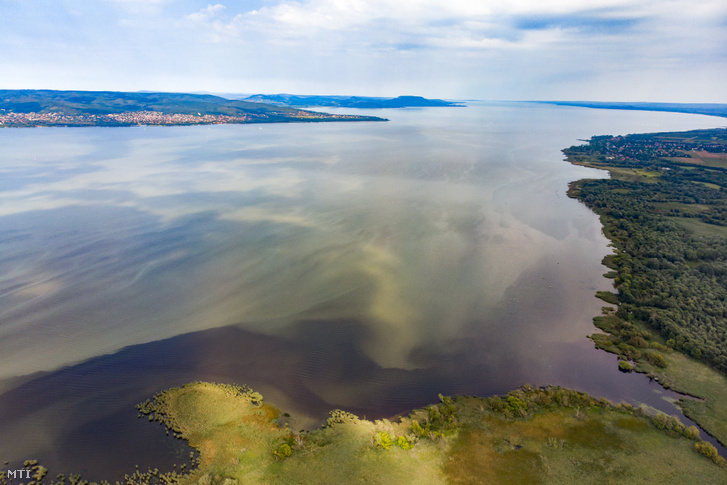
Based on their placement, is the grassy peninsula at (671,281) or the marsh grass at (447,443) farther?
the grassy peninsula at (671,281)

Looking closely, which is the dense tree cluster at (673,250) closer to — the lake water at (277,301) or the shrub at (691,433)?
the lake water at (277,301)

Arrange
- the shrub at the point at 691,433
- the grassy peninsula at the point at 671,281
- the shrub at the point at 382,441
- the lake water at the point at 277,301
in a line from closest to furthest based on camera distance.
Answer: the shrub at the point at 382,441 < the shrub at the point at 691,433 < the lake water at the point at 277,301 < the grassy peninsula at the point at 671,281

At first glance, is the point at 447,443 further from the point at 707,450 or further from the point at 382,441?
the point at 707,450

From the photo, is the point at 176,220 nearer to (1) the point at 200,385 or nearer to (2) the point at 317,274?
(2) the point at 317,274

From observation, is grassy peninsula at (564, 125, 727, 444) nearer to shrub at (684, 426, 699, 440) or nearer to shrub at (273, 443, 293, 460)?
shrub at (684, 426, 699, 440)

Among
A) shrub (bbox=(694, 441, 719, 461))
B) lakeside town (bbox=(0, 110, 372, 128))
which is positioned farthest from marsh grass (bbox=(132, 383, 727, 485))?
lakeside town (bbox=(0, 110, 372, 128))

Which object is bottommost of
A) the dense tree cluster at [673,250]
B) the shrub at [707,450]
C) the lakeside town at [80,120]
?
the shrub at [707,450]

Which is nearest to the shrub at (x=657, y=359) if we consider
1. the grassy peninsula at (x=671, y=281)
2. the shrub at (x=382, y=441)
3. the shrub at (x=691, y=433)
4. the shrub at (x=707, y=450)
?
the grassy peninsula at (x=671, y=281)

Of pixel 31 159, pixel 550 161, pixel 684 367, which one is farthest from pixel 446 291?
pixel 31 159
